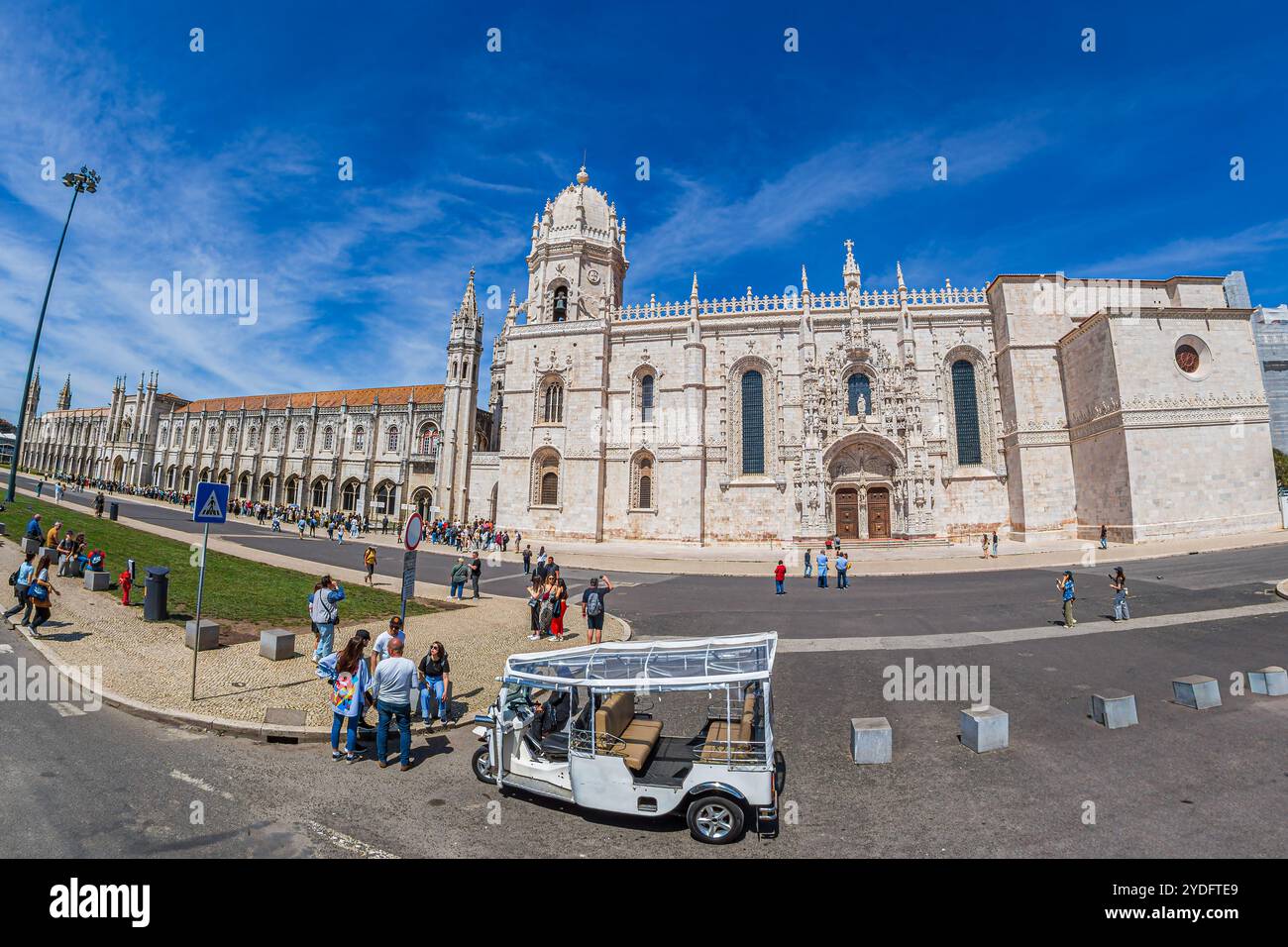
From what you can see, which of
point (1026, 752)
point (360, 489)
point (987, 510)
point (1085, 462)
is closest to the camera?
point (1026, 752)

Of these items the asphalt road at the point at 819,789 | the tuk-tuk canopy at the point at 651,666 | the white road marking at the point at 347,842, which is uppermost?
the tuk-tuk canopy at the point at 651,666

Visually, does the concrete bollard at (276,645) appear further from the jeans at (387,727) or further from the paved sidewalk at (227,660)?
the jeans at (387,727)

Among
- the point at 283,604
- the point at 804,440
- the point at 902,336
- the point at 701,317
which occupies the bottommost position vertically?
the point at 283,604

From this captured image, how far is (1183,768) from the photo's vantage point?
6.01 metres

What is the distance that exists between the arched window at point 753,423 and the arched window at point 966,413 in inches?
469

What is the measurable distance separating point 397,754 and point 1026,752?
7.83 metres

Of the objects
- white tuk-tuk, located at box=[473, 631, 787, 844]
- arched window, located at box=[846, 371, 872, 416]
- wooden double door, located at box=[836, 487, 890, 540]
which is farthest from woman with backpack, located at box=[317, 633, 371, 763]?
arched window, located at box=[846, 371, 872, 416]

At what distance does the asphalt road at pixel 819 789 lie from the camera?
4707 mm

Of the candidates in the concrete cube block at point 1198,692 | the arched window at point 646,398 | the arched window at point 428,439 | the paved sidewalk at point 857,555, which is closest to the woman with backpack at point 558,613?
the concrete cube block at point 1198,692

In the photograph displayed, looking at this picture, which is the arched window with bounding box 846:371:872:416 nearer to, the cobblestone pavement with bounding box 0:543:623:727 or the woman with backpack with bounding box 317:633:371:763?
the cobblestone pavement with bounding box 0:543:623:727

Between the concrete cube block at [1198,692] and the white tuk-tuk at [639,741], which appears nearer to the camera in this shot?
the white tuk-tuk at [639,741]
